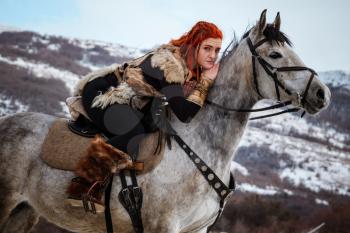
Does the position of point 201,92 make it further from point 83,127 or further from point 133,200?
point 83,127

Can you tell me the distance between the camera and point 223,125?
11.2ft

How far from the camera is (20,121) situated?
4.08 m

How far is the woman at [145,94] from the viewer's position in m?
3.25

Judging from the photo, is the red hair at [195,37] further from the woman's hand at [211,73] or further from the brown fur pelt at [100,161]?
the brown fur pelt at [100,161]

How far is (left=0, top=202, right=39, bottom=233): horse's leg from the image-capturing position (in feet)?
13.4

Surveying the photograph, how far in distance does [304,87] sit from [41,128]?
2834mm

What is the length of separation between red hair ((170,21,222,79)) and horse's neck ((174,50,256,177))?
384 mm

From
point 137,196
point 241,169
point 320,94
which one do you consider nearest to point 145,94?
point 137,196

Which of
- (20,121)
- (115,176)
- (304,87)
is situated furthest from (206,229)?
(20,121)

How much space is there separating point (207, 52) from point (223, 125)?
2.53ft

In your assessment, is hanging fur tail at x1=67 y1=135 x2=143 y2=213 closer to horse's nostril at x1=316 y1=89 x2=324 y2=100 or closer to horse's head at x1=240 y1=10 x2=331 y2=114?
horse's head at x1=240 y1=10 x2=331 y2=114

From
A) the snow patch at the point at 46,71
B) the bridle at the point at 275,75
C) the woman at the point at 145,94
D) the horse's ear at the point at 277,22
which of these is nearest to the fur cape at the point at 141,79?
the woman at the point at 145,94

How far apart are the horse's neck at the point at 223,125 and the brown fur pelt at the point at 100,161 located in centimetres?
64

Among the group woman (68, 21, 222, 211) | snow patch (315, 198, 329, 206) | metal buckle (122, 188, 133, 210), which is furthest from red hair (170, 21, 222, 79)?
snow patch (315, 198, 329, 206)
